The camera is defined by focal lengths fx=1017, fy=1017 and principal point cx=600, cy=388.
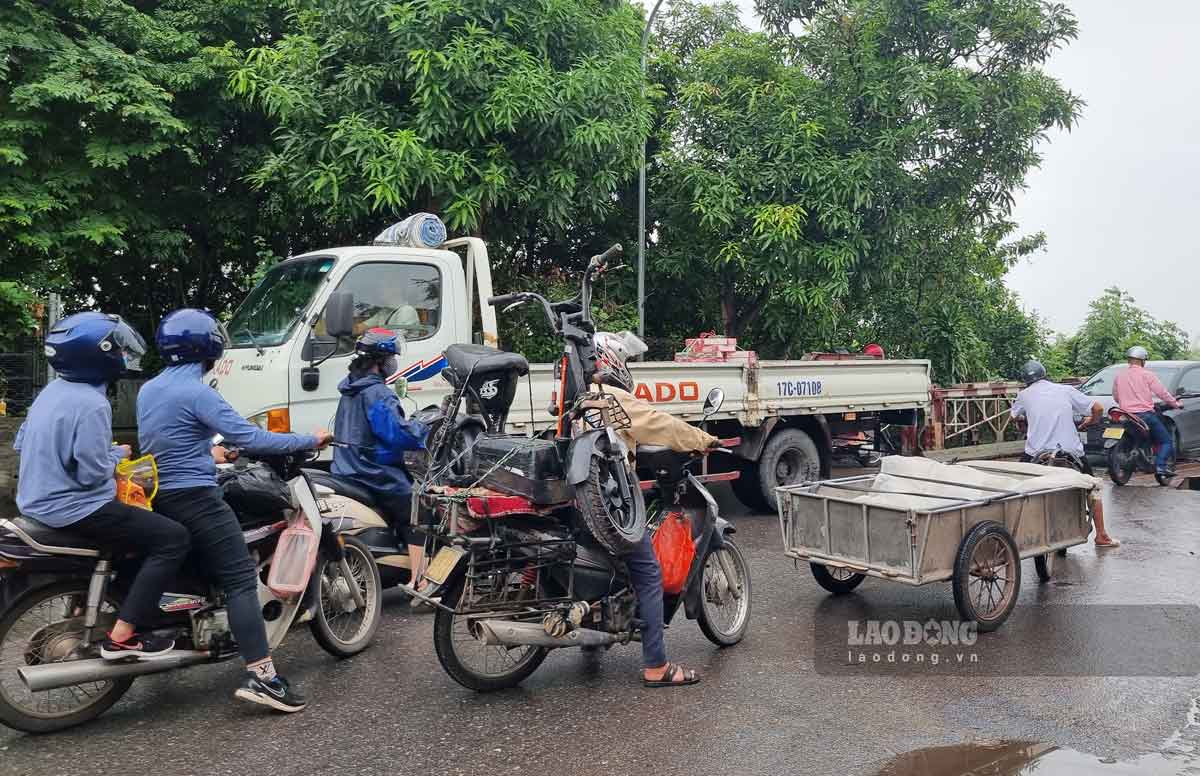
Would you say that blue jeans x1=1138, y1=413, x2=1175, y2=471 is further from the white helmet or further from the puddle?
the white helmet

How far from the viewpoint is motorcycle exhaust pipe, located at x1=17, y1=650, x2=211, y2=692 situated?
13.4 feet

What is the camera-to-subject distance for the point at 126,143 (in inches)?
436

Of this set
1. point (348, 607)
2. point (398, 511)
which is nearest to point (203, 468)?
point (348, 607)

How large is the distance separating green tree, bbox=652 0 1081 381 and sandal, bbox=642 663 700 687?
414 inches

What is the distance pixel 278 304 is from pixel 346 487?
2.24m

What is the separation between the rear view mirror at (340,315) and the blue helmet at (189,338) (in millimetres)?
2276

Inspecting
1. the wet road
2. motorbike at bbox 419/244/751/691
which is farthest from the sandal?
motorbike at bbox 419/244/751/691

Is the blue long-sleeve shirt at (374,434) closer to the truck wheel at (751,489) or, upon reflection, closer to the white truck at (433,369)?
the white truck at (433,369)

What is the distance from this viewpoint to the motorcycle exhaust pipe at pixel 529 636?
449 cm

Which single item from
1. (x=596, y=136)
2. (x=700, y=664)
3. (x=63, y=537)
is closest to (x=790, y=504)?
(x=700, y=664)

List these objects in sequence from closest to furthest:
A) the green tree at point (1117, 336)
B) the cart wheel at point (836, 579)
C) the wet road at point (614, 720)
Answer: the wet road at point (614, 720), the cart wheel at point (836, 579), the green tree at point (1117, 336)

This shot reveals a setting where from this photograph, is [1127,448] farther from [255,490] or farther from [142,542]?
[142,542]

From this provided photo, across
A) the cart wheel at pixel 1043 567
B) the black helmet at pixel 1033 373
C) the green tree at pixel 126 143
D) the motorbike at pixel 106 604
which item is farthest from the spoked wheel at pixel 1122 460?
the motorbike at pixel 106 604

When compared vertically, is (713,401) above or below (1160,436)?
above
